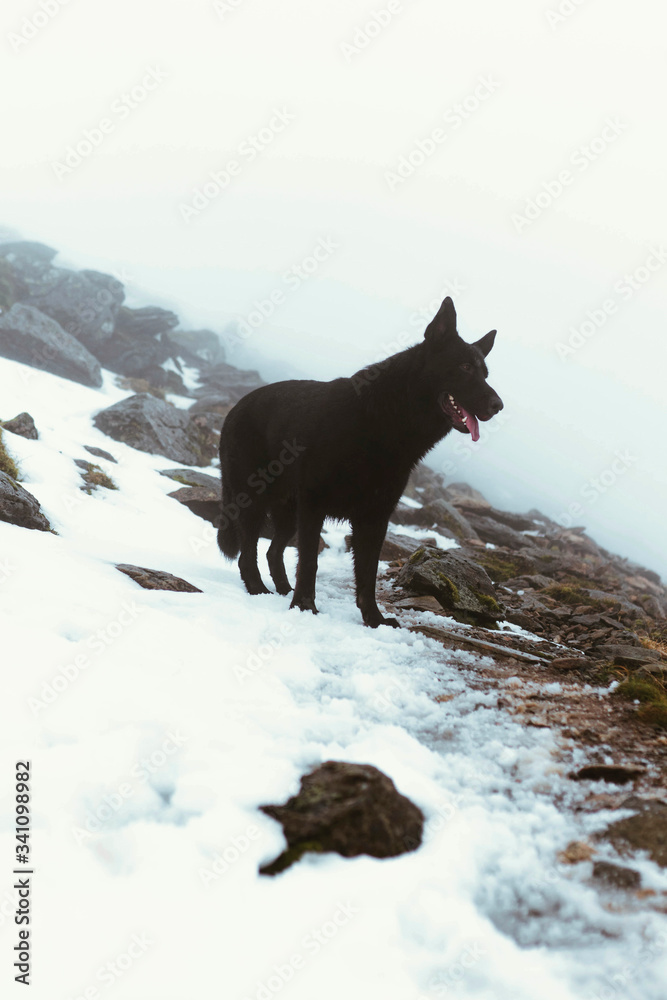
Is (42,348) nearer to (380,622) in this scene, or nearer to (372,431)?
(372,431)

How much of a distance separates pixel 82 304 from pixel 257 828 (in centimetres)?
4880

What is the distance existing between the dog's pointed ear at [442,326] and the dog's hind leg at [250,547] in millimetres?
2962

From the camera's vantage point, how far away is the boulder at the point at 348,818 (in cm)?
203

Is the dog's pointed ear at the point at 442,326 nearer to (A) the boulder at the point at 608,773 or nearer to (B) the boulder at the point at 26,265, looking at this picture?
(A) the boulder at the point at 608,773

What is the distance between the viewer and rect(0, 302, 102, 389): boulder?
84.8 feet

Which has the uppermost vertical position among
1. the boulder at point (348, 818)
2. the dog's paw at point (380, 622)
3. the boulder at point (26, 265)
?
the boulder at point (348, 818)

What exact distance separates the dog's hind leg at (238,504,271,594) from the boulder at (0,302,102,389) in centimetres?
2160

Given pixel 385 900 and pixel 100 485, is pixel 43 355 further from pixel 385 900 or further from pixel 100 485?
pixel 385 900

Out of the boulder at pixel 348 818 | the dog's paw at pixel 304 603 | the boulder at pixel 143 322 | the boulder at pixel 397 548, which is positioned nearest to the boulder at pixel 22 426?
the boulder at pixel 397 548

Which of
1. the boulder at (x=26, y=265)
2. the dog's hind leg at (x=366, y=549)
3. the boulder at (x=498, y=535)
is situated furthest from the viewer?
the boulder at (x=26, y=265)

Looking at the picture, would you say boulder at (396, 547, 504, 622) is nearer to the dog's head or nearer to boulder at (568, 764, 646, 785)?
the dog's head

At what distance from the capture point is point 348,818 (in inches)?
82.0

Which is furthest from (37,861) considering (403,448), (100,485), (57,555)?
(100,485)

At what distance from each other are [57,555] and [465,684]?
325 centimetres
